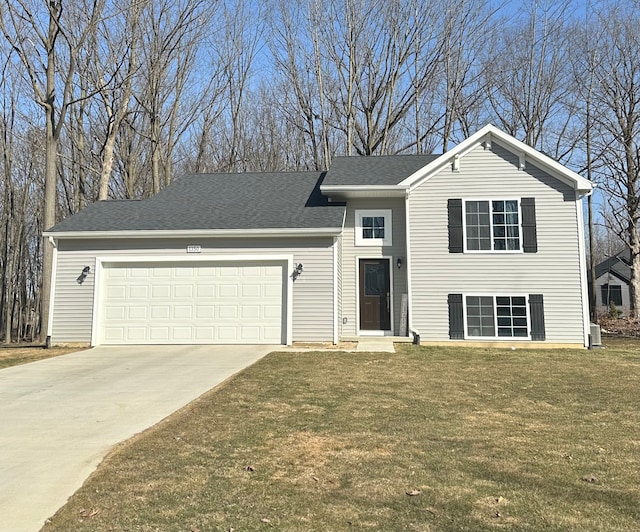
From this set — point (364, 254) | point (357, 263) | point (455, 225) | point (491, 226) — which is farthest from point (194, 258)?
point (491, 226)

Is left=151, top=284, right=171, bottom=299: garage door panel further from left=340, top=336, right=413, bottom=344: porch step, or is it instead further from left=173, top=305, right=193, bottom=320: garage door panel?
left=340, top=336, right=413, bottom=344: porch step

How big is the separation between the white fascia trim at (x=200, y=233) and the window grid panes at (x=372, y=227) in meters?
2.06

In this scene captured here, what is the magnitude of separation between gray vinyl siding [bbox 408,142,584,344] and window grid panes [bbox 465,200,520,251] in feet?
0.70

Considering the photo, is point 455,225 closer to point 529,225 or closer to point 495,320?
point 529,225

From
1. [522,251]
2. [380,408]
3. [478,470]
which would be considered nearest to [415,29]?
[522,251]

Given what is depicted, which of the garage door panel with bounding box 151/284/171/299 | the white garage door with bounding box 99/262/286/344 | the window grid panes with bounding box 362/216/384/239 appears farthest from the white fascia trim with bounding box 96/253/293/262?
the window grid panes with bounding box 362/216/384/239

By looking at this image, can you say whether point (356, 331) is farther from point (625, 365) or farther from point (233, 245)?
point (625, 365)

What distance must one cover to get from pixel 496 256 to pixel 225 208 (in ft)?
24.7

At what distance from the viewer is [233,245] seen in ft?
38.8

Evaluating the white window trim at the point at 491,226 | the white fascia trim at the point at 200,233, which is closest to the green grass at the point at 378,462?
the white fascia trim at the point at 200,233

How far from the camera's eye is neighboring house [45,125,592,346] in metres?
11.6

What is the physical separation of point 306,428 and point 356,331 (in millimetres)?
7932

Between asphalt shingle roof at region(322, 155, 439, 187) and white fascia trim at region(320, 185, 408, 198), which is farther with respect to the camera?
asphalt shingle roof at region(322, 155, 439, 187)

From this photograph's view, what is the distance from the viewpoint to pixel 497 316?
1218cm
